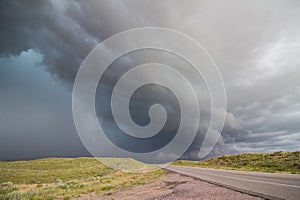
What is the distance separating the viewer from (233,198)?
8.14 m

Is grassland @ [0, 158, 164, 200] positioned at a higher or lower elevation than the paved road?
lower

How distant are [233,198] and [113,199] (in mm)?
6995

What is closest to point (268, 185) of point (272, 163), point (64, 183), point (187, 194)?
point (187, 194)

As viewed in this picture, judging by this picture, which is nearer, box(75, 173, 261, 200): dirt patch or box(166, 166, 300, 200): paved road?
box(166, 166, 300, 200): paved road

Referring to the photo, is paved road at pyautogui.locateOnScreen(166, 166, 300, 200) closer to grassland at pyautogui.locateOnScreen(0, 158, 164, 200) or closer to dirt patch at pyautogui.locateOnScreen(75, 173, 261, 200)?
dirt patch at pyautogui.locateOnScreen(75, 173, 261, 200)

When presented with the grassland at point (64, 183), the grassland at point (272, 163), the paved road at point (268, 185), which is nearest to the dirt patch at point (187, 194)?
the paved road at point (268, 185)

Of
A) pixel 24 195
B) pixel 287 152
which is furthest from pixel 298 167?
pixel 24 195

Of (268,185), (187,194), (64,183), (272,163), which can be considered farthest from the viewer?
(272,163)

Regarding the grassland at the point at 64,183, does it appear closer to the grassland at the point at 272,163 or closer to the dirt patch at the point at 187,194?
the dirt patch at the point at 187,194

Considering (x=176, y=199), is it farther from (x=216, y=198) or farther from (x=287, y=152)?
(x=287, y=152)

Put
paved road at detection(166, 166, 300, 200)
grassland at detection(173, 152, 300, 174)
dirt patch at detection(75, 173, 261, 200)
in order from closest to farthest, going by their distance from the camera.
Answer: paved road at detection(166, 166, 300, 200)
dirt patch at detection(75, 173, 261, 200)
grassland at detection(173, 152, 300, 174)

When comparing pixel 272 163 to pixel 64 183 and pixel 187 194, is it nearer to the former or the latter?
pixel 64 183

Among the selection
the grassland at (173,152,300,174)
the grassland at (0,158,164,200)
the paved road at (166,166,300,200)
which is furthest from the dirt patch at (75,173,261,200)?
the grassland at (173,152,300,174)

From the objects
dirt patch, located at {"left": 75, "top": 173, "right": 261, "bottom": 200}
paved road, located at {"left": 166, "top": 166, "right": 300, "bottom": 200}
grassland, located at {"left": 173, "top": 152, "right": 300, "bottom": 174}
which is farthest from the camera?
grassland, located at {"left": 173, "top": 152, "right": 300, "bottom": 174}
